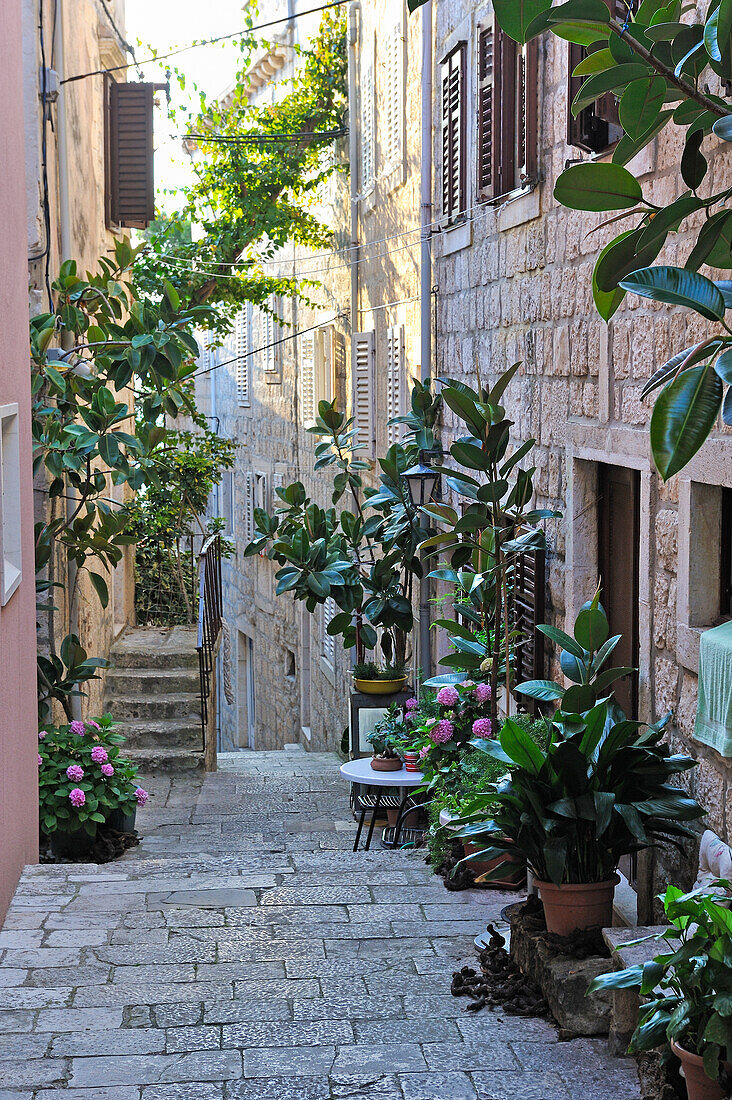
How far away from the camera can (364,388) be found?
11781 millimetres

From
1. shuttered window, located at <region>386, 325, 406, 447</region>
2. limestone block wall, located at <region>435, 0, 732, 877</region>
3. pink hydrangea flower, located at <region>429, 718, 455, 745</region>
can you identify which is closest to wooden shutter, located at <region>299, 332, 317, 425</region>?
shuttered window, located at <region>386, 325, 406, 447</region>

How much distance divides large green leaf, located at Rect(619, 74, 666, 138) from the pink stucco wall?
3292 mm

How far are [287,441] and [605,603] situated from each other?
12041mm

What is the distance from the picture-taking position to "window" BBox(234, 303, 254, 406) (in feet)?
66.3

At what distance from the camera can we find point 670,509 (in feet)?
13.8

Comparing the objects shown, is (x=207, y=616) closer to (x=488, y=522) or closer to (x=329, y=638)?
(x=329, y=638)

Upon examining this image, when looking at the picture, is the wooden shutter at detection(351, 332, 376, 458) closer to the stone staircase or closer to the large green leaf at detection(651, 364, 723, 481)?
the stone staircase

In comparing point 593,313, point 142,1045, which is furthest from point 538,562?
point 142,1045

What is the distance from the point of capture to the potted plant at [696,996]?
108 inches

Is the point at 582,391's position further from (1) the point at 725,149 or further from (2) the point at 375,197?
(2) the point at 375,197

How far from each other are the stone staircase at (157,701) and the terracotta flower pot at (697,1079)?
23.5 feet

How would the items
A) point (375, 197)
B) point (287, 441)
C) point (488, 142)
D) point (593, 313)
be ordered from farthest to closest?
point (287, 441) < point (375, 197) < point (488, 142) < point (593, 313)

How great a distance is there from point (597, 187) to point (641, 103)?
198 millimetres

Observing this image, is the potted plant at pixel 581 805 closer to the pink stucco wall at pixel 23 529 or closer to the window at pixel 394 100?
the pink stucco wall at pixel 23 529
